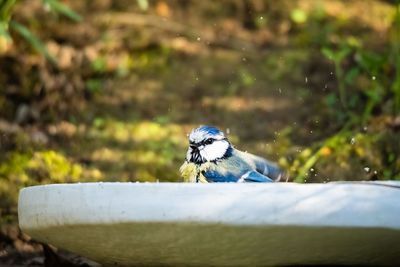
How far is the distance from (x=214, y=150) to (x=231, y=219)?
729 mm

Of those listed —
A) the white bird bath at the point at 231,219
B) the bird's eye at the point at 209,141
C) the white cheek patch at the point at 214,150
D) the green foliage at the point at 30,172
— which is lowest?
the white bird bath at the point at 231,219

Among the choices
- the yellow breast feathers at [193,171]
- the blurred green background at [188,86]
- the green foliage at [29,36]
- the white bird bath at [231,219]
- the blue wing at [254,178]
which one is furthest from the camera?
the blurred green background at [188,86]

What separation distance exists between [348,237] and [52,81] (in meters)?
3.05

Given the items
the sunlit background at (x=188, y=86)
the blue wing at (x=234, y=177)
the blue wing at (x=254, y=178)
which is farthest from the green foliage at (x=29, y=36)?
the blue wing at (x=254, y=178)

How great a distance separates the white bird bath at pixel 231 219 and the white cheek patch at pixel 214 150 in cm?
55

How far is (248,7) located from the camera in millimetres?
4570

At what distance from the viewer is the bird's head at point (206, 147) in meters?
1.94

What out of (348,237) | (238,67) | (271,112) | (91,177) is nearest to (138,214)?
(348,237)

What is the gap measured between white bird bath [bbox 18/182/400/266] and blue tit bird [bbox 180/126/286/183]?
0.46 m

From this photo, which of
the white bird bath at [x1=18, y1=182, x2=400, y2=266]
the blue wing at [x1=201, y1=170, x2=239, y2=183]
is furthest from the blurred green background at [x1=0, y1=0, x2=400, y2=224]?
the white bird bath at [x1=18, y1=182, x2=400, y2=266]

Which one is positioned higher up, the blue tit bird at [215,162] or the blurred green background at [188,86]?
the blurred green background at [188,86]

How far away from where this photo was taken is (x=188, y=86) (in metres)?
4.17

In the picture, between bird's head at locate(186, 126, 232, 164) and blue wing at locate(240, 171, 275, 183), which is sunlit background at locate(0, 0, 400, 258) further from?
blue wing at locate(240, 171, 275, 183)

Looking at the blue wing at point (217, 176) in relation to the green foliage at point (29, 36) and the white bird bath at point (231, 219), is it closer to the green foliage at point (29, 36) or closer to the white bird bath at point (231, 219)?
the white bird bath at point (231, 219)
